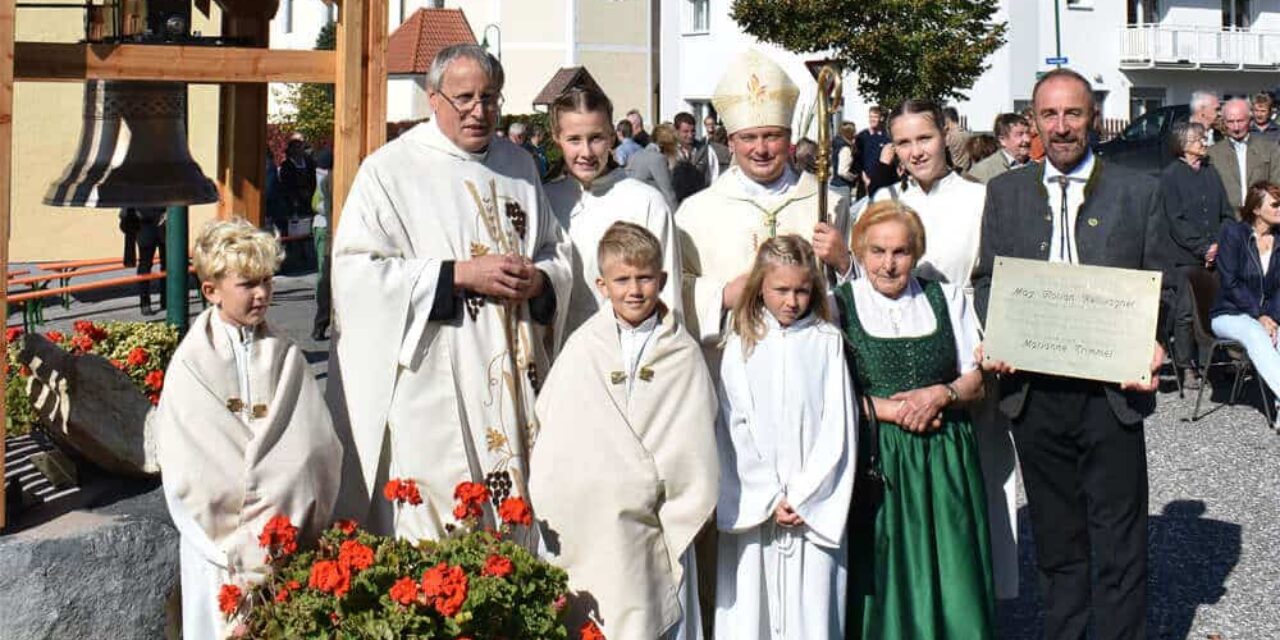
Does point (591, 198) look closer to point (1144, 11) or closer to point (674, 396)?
point (674, 396)

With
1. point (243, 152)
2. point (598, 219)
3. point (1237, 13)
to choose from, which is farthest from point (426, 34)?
point (598, 219)

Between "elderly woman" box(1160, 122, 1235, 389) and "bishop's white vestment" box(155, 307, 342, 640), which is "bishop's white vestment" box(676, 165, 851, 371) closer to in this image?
"bishop's white vestment" box(155, 307, 342, 640)

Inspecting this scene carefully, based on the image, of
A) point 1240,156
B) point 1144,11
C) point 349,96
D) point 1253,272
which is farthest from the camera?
point 1144,11

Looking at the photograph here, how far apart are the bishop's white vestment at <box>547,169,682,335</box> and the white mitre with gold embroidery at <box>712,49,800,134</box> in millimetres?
423

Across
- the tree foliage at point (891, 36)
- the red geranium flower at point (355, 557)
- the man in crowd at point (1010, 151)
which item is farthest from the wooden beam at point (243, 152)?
the tree foliage at point (891, 36)

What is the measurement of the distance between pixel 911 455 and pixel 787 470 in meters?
0.46

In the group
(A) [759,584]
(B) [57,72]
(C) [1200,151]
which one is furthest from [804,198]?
(C) [1200,151]

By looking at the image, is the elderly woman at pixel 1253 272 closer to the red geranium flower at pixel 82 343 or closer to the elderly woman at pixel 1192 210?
the elderly woman at pixel 1192 210

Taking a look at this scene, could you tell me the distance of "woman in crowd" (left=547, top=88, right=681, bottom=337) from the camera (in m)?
4.96

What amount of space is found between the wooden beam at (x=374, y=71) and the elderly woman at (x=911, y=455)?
5.45 feet

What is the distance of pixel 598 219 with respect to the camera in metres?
5.20

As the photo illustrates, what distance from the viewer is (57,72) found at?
4.54 metres

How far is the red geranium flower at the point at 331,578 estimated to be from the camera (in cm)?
381

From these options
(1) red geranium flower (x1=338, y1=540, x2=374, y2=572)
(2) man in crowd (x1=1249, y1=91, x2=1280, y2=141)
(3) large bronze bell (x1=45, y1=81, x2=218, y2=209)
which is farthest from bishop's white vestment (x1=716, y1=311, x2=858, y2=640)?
(2) man in crowd (x1=1249, y1=91, x2=1280, y2=141)
